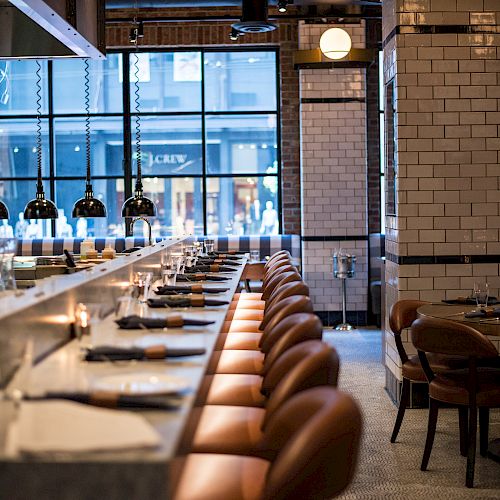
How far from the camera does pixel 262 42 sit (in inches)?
480

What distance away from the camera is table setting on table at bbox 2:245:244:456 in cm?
198

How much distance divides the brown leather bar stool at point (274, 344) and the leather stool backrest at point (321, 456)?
3.88ft

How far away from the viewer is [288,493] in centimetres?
238

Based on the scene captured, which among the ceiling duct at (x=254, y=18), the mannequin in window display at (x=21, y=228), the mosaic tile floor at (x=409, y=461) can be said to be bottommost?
the mosaic tile floor at (x=409, y=461)

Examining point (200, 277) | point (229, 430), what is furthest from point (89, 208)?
point (229, 430)

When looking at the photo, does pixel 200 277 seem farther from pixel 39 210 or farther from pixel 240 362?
pixel 39 210

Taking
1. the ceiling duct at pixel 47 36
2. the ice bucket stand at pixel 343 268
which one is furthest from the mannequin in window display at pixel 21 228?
the ceiling duct at pixel 47 36

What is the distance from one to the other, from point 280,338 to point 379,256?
8293 mm

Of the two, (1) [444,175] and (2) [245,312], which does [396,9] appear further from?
(2) [245,312]

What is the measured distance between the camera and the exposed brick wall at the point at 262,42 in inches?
478

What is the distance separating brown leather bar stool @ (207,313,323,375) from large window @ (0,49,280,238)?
748 cm

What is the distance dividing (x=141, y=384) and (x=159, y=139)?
10157 millimetres

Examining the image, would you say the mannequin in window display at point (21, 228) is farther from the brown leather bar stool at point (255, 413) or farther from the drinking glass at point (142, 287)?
the brown leather bar stool at point (255, 413)

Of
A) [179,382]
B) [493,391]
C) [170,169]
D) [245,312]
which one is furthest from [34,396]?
[170,169]
